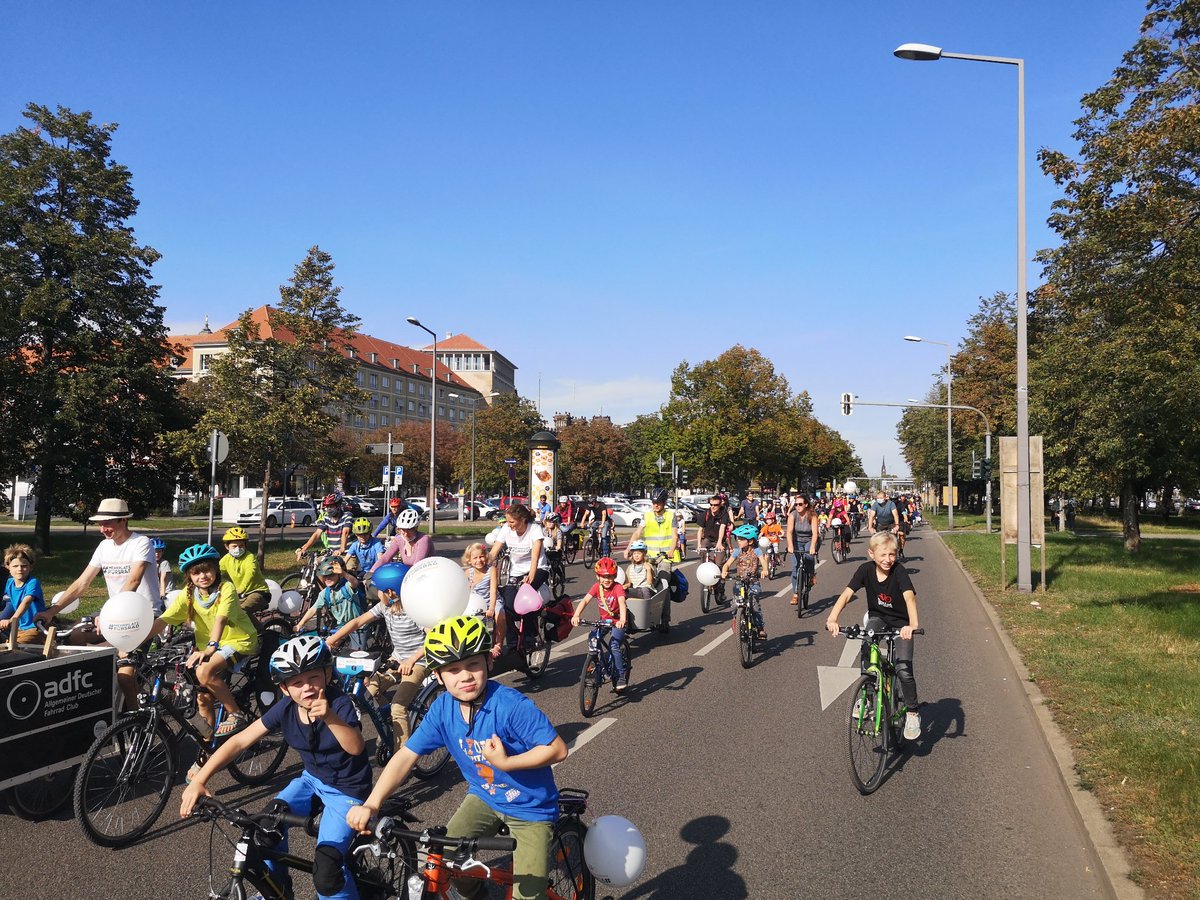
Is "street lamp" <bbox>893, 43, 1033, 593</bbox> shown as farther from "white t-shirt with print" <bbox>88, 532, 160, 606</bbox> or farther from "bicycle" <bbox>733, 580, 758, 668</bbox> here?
"white t-shirt with print" <bbox>88, 532, 160, 606</bbox>

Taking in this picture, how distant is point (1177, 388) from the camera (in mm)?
14719

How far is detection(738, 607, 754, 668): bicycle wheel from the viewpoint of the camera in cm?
1020

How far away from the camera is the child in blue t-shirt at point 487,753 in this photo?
326cm

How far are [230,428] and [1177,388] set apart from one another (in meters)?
20.0

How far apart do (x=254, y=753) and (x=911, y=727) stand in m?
4.76

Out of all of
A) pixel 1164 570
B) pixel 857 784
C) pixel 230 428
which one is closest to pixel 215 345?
pixel 230 428

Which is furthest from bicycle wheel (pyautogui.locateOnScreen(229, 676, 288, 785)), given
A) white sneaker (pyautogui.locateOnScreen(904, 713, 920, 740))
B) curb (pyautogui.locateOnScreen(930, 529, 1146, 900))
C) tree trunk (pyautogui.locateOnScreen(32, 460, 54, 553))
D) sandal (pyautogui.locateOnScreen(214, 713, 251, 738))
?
tree trunk (pyautogui.locateOnScreen(32, 460, 54, 553))

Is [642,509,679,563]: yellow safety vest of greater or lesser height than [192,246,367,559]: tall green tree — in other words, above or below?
below

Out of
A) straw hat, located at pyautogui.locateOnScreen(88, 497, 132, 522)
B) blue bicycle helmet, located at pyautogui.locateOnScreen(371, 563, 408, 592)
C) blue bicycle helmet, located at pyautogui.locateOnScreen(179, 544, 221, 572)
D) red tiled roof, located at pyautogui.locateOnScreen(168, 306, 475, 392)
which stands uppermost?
red tiled roof, located at pyautogui.locateOnScreen(168, 306, 475, 392)

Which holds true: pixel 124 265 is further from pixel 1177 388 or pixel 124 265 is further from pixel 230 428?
pixel 1177 388

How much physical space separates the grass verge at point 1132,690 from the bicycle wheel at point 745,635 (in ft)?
9.84

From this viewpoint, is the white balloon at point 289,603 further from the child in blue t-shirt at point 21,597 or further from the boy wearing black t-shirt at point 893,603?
the boy wearing black t-shirt at point 893,603

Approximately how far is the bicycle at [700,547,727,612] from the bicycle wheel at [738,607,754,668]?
13.3 ft

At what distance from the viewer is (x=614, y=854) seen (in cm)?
335
